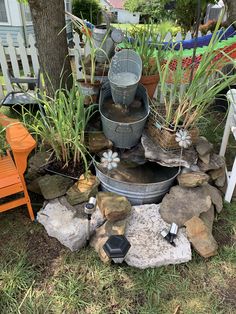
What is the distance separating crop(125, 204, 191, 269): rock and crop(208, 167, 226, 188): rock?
628mm

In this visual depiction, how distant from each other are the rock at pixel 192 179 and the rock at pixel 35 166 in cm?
117

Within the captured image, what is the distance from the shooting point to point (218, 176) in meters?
2.36

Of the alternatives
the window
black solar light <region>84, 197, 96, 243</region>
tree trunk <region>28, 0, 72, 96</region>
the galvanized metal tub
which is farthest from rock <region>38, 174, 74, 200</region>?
the window

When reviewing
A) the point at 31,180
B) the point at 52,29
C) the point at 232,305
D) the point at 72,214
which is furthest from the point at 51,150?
the point at 232,305

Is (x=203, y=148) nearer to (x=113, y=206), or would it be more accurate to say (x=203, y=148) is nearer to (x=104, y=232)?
(x=113, y=206)

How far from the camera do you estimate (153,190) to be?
2.12m

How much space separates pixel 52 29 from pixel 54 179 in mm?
1354

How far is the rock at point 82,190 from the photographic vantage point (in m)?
2.11

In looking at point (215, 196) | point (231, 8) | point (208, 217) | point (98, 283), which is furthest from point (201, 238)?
point (231, 8)

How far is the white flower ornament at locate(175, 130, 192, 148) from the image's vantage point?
2039 mm

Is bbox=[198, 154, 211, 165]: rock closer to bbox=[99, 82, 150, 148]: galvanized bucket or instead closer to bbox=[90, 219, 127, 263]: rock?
bbox=[99, 82, 150, 148]: galvanized bucket

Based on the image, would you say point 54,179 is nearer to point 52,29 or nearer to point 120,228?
point 120,228

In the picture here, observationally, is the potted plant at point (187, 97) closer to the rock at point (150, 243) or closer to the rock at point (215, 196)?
the rock at point (215, 196)

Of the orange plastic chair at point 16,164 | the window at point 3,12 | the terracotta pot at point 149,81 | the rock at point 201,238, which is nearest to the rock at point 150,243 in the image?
the rock at point 201,238
